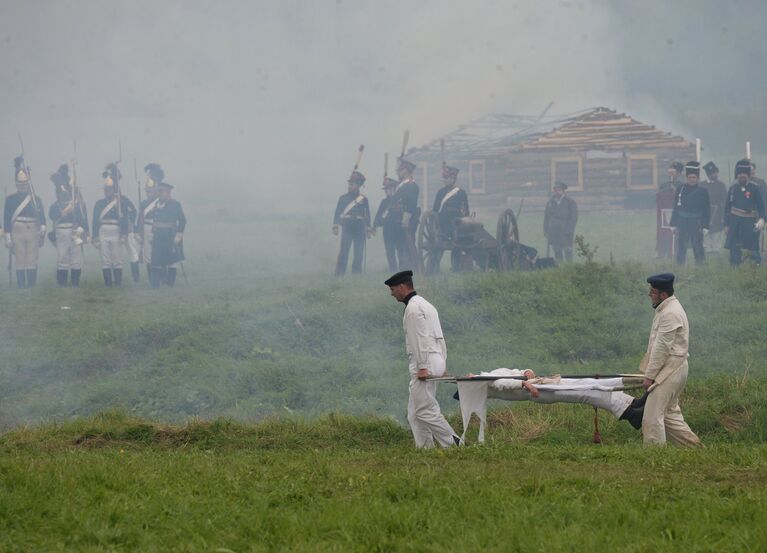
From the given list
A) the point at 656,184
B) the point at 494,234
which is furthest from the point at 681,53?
the point at 494,234

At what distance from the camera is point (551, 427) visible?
1073cm

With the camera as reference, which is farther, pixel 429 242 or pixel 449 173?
pixel 449 173

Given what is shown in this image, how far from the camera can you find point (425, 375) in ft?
31.7

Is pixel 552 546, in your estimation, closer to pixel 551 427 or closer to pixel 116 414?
pixel 551 427

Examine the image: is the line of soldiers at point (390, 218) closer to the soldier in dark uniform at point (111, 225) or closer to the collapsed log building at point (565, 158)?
the collapsed log building at point (565, 158)

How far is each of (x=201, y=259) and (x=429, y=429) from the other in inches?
541

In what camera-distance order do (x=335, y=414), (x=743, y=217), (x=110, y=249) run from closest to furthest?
1. (x=335, y=414)
2. (x=743, y=217)
3. (x=110, y=249)

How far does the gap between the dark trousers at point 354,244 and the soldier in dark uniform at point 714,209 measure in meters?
6.02

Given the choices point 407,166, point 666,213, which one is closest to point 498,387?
point 407,166

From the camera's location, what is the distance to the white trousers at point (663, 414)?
9.38m

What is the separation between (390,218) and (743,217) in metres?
5.97

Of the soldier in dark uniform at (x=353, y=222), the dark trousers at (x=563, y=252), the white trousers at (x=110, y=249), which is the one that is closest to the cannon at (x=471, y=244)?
the soldier in dark uniform at (x=353, y=222)

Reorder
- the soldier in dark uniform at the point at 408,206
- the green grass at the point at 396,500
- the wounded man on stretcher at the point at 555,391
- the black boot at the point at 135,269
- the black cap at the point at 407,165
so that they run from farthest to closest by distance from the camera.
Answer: the black boot at the point at 135,269
the black cap at the point at 407,165
the soldier in dark uniform at the point at 408,206
the wounded man on stretcher at the point at 555,391
the green grass at the point at 396,500

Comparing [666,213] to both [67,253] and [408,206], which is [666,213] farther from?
[67,253]
